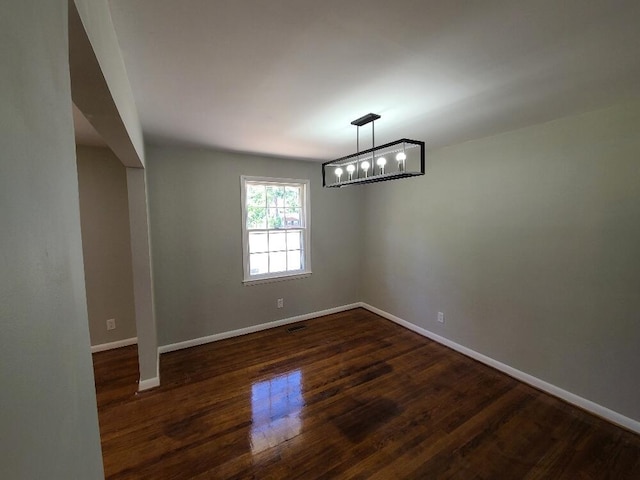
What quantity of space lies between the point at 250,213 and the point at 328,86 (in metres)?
2.28

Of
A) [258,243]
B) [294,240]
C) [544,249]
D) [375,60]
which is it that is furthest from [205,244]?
[544,249]

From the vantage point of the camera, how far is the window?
3676 millimetres

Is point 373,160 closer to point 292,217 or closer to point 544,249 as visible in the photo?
point 544,249

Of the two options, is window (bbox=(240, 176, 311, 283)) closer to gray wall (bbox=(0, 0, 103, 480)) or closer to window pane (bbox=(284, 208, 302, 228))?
window pane (bbox=(284, 208, 302, 228))

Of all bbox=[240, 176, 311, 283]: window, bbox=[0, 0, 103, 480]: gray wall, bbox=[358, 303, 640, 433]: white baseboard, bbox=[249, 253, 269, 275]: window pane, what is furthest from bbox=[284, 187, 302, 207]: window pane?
bbox=[0, 0, 103, 480]: gray wall

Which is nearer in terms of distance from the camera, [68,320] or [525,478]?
[68,320]

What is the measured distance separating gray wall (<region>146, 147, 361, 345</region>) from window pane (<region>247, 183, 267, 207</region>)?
18cm

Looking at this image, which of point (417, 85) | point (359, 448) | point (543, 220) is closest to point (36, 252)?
point (417, 85)

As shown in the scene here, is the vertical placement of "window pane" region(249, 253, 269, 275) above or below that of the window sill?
above

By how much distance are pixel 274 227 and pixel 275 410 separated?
7.44 ft

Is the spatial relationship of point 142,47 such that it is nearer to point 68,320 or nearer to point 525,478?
point 68,320

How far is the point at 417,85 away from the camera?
67.7 inches

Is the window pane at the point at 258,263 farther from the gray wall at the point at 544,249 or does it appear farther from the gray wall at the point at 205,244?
the gray wall at the point at 544,249

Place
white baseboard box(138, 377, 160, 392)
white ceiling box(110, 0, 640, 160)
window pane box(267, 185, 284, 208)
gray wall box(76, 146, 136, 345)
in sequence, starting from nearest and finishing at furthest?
white ceiling box(110, 0, 640, 160) < white baseboard box(138, 377, 160, 392) < gray wall box(76, 146, 136, 345) < window pane box(267, 185, 284, 208)
